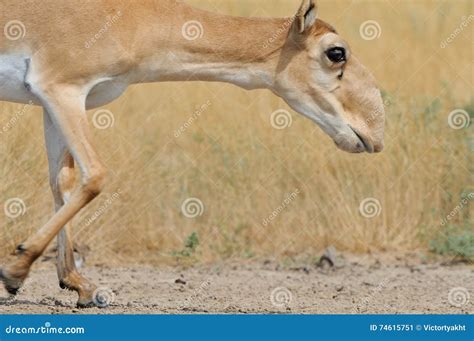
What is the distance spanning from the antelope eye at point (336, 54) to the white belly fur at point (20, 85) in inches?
71.2

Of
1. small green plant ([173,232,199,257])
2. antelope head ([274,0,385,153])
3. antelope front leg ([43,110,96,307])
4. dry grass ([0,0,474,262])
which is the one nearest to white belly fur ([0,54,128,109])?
antelope front leg ([43,110,96,307])

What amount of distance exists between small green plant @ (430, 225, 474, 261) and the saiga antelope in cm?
294

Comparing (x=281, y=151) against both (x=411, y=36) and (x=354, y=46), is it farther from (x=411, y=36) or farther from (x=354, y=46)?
(x=411, y=36)

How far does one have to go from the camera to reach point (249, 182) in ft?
44.8

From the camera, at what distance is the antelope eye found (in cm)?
991

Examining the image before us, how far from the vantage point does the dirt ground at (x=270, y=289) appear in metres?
10.1

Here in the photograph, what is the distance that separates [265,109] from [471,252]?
3.54 m

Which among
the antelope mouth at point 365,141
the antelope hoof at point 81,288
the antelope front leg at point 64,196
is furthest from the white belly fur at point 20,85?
the antelope mouth at point 365,141

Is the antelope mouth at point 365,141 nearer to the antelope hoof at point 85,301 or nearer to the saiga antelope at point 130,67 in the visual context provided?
the saiga antelope at point 130,67

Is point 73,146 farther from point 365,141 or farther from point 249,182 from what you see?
point 249,182

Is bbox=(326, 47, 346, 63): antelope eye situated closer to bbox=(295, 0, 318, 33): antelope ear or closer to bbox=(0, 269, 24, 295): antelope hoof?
bbox=(295, 0, 318, 33): antelope ear

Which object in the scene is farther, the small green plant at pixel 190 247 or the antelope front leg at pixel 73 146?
the small green plant at pixel 190 247

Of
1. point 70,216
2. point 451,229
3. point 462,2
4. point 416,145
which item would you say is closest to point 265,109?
point 416,145

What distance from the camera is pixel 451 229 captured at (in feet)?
43.0
